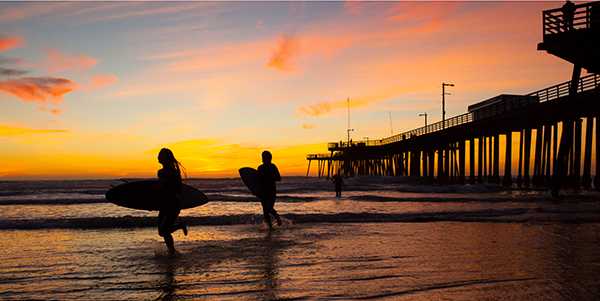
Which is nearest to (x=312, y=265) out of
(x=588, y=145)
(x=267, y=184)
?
(x=267, y=184)

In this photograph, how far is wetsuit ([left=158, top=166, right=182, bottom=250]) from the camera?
6.10 m

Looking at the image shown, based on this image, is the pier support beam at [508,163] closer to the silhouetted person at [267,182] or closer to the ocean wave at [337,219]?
the ocean wave at [337,219]

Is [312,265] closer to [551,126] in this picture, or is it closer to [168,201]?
[168,201]

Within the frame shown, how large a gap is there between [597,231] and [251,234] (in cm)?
710

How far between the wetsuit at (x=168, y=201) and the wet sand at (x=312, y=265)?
0.41 m

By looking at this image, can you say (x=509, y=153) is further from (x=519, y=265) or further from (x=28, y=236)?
(x=28, y=236)

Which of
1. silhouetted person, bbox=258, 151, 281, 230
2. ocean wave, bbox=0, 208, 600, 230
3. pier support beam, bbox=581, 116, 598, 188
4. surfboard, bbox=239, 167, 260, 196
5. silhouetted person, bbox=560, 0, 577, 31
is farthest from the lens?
pier support beam, bbox=581, 116, 598, 188

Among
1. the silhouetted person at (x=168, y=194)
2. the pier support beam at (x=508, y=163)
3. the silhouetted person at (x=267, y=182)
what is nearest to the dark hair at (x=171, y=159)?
the silhouetted person at (x=168, y=194)

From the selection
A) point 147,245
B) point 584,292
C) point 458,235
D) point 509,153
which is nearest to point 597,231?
point 458,235

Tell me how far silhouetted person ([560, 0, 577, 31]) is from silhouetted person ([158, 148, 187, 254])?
16.8 m

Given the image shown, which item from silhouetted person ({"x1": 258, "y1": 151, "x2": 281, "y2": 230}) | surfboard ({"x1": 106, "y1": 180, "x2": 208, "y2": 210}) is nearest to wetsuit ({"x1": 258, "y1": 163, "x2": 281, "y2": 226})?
silhouetted person ({"x1": 258, "y1": 151, "x2": 281, "y2": 230})

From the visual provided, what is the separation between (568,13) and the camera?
52.2ft

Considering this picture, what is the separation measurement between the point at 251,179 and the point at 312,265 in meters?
4.18

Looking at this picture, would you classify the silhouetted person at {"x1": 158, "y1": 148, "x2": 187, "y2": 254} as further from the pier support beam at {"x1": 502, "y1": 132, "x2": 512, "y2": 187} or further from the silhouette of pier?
the pier support beam at {"x1": 502, "y1": 132, "x2": 512, "y2": 187}
